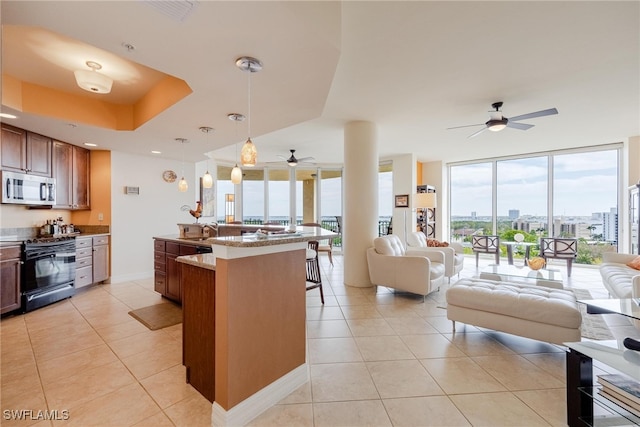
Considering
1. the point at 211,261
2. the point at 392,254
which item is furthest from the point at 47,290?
the point at 392,254

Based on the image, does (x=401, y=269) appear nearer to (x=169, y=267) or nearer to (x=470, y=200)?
(x=169, y=267)

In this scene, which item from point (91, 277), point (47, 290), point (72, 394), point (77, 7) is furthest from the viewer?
point (91, 277)

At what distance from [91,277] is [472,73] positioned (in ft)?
20.1

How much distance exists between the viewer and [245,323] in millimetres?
1681

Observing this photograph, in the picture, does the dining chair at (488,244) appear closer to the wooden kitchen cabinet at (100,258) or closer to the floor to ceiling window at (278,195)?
the floor to ceiling window at (278,195)

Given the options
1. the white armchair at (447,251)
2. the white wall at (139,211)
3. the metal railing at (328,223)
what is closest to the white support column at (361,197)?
the white armchair at (447,251)

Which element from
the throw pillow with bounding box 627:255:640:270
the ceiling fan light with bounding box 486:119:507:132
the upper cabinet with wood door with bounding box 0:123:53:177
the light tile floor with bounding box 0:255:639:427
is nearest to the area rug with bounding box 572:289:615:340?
the light tile floor with bounding box 0:255:639:427

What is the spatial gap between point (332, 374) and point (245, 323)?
3.00ft

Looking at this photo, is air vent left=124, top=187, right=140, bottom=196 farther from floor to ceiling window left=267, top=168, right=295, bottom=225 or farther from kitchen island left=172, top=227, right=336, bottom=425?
kitchen island left=172, top=227, right=336, bottom=425

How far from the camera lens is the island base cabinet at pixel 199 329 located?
1.75m

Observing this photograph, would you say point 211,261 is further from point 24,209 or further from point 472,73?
point 24,209

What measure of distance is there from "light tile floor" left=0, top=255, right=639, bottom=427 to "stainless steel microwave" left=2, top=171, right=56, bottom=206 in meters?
1.57

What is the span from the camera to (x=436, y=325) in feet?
9.77

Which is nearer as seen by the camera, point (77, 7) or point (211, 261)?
point (77, 7)
